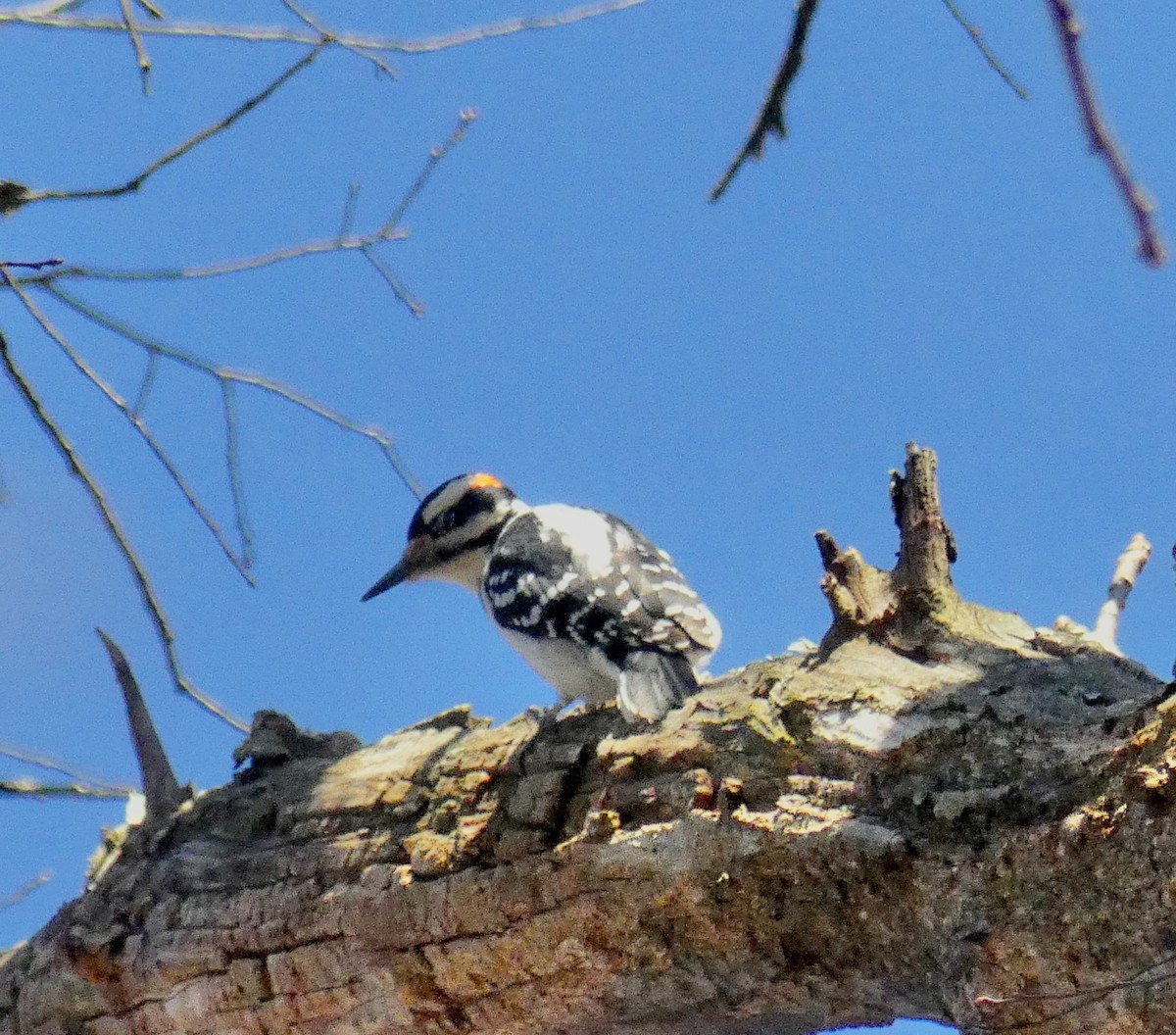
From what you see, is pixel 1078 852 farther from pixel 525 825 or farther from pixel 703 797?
pixel 525 825

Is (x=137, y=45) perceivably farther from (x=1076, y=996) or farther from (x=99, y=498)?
(x=1076, y=996)

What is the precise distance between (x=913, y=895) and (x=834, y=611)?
0.63 m

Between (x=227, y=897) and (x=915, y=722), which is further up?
(x=227, y=897)

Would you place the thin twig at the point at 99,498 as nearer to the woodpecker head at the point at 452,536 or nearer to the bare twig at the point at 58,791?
the bare twig at the point at 58,791

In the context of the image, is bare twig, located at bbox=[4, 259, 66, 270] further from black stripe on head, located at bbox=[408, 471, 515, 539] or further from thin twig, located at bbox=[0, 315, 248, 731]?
black stripe on head, located at bbox=[408, 471, 515, 539]

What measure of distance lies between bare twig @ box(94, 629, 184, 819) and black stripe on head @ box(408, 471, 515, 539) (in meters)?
1.79

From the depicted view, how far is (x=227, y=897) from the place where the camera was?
2221 mm

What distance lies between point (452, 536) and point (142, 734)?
1.90m

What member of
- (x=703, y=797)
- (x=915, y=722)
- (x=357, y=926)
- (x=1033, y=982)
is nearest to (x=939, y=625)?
(x=915, y=722)

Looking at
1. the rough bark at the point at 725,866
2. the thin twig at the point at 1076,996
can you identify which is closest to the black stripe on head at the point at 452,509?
the rough bark at the point at 725,866

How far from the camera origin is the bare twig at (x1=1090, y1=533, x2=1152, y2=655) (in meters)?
2.65

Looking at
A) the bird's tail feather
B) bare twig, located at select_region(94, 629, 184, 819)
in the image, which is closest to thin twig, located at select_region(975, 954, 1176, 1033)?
the bird's tail feather

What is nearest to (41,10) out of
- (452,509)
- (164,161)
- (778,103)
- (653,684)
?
(164,161)

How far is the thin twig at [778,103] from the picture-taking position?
1032mm
